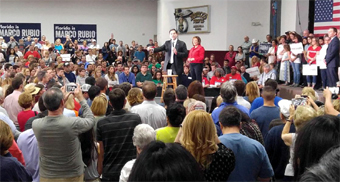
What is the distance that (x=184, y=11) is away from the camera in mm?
19047

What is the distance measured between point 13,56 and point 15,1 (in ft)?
20.7

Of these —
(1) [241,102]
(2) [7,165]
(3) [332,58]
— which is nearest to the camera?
(2) [7,165]

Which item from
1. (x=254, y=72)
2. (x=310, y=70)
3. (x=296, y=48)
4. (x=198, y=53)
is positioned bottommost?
(x=254, y=72)

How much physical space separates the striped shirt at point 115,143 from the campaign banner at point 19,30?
20.2 metres

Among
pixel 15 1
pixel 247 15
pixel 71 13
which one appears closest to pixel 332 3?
pixel 247 15

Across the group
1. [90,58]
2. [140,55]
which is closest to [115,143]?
[90,58]

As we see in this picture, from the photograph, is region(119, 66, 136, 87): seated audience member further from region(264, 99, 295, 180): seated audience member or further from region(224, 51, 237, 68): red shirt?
region(264, 99, 295, 180): seated audience member

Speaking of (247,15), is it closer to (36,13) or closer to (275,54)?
(275,54)

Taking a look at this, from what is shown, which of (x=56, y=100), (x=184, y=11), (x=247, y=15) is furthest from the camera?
(x=184, y=11)

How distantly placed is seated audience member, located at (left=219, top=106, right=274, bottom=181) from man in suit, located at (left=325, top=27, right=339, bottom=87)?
778cm

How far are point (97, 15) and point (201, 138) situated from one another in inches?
847

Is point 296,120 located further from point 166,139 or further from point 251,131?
point 166,139

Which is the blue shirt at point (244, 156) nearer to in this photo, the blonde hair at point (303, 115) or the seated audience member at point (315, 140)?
the blonde hair at point (303, 115)

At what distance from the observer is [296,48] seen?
38.1ft
